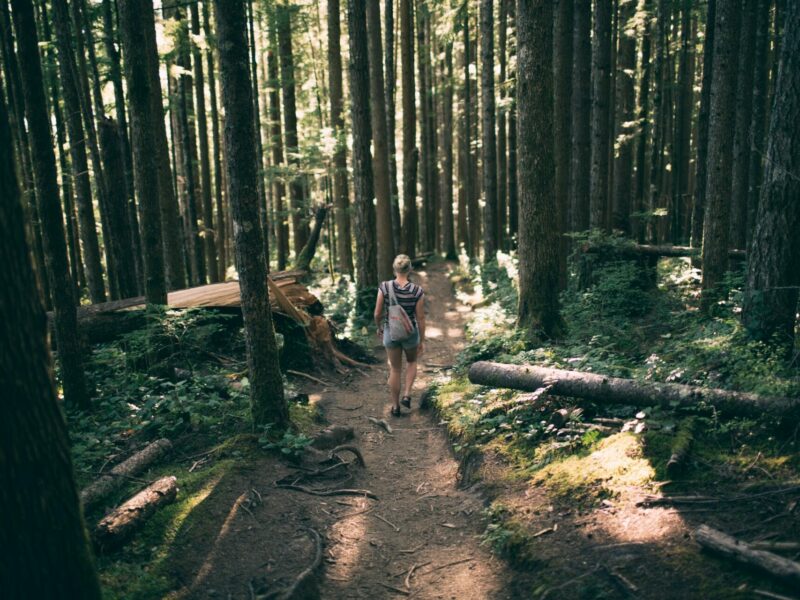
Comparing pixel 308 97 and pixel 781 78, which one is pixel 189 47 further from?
pixel 308 97

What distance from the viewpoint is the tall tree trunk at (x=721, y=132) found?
9992 millimetres

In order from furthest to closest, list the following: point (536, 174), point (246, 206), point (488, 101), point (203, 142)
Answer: point (203, 142)
point (488, 101)
point (536, 174)
point (246, 206)

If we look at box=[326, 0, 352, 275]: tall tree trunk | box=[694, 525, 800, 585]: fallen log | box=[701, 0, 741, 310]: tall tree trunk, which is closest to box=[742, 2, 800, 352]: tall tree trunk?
box=[701, 0, 741, 310]: tall tree trunk

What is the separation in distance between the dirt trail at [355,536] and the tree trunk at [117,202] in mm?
7248

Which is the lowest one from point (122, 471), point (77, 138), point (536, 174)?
point (122, 471)

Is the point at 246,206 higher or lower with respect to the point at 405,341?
higher

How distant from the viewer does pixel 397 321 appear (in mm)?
8852

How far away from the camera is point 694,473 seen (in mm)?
4863

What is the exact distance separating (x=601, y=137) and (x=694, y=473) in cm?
1059

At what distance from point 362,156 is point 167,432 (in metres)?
9.93

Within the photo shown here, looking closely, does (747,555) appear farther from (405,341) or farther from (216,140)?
(216,140)

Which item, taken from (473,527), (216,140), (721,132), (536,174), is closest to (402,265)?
(536,174)

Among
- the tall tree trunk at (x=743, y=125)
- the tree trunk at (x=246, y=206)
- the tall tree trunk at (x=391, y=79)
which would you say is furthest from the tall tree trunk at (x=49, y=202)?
the tall tree trunk at (x=743, y=125)

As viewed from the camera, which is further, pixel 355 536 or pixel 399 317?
pixel 399 317
